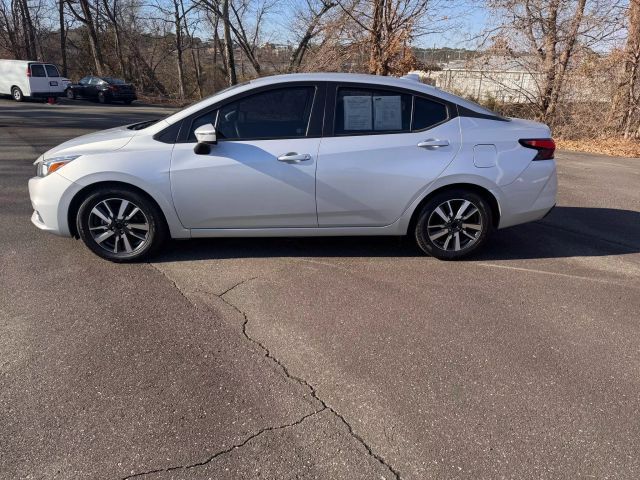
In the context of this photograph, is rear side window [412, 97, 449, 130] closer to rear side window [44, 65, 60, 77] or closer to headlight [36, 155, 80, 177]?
headlight [36, 155, 80, 177]

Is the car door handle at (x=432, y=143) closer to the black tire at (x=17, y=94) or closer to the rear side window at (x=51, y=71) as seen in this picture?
the rear side window at (x=51, y=71)

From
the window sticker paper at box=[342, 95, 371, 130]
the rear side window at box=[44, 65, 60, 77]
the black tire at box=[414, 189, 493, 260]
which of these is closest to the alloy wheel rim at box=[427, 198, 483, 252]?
the black tire at box=[414, 189, 493, 260]

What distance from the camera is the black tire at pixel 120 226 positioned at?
404cm

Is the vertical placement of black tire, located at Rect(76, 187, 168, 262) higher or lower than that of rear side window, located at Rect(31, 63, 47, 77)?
lower

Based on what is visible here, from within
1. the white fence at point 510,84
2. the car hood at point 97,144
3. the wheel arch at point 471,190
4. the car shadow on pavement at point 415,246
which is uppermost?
the white fence at point 510,84

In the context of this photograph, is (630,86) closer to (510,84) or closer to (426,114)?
(510,84)

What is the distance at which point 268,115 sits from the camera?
13.4 ft

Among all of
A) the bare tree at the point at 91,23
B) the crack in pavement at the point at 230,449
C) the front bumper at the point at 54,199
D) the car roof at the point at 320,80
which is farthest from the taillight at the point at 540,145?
the bare tree at the point at 91,23

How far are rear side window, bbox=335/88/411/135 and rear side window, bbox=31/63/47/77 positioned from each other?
77.8 ft

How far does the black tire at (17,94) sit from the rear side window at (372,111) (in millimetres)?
24484

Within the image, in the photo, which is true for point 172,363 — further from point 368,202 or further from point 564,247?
point 564,247

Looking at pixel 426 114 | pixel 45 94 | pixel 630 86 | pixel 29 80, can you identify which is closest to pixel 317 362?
pixel 426 114

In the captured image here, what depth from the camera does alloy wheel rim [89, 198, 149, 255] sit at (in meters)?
4.08

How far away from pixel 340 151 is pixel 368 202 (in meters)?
0.52
